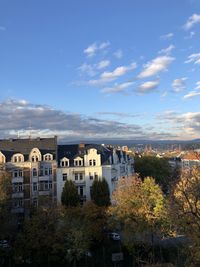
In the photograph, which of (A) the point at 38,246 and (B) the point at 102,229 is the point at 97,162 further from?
(A) the point at 38,246

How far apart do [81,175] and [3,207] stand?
2339 centimetres

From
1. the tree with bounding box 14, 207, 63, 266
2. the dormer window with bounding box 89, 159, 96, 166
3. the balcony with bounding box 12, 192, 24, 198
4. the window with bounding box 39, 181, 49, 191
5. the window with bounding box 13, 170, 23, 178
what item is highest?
the dormer window with bounding box 89, 159, 96, 166

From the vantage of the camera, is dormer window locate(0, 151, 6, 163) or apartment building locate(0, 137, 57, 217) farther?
dormer window locate(0, 151, 6, 163)

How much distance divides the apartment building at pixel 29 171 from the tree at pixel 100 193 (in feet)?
24.7

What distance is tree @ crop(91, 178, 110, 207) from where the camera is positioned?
216 feet

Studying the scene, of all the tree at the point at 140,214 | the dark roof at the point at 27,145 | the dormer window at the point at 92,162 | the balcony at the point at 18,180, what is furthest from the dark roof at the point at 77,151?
the tree at the point at 140,214

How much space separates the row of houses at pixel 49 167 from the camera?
69438mm

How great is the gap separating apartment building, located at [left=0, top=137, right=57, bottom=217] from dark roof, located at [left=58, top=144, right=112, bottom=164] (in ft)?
8.64

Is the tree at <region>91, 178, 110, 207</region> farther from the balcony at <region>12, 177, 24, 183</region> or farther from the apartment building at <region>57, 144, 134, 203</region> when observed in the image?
the balcony at <region>12, 177, 24, 183</region>

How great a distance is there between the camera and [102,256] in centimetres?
5262

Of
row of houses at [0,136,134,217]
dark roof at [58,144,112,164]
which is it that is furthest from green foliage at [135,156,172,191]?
dark roof at [58,144,112,164]

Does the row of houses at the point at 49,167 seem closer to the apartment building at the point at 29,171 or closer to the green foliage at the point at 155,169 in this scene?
the apartment building at the point at 29,171

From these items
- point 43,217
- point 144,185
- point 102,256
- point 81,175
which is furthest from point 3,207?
point 81,175

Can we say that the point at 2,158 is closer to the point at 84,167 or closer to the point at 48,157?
the point at 48,157
